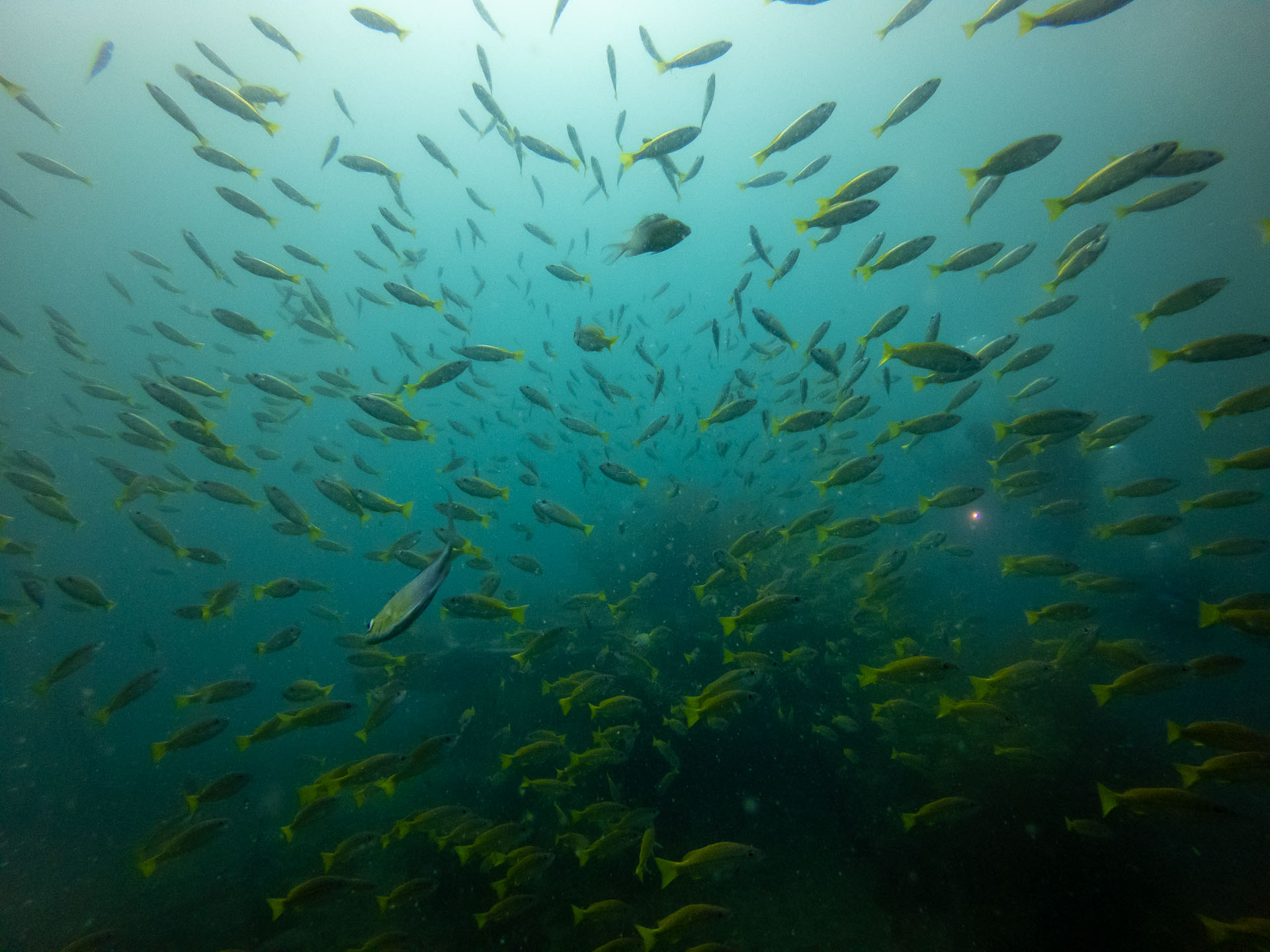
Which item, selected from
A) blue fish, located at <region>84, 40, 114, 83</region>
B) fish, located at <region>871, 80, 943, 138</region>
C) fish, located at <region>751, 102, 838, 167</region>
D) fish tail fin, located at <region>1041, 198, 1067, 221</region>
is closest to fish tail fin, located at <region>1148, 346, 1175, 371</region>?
fish tail fin, located at <region>1041, 198, 1067, 221</region>

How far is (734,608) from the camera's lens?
10.5 m

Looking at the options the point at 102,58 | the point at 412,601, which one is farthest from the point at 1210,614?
the point at 102,58

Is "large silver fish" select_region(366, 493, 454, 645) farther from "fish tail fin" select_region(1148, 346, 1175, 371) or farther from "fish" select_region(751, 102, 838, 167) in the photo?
"fish tail fin" select_region(1148, 346, 1175, 371)

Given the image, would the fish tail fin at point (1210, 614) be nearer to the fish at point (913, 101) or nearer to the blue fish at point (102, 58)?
the fish at point (913, 101)

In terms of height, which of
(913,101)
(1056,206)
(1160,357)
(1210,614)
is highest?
(913,101)

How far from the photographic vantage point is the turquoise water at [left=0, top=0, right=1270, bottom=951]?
Result: 232 inches

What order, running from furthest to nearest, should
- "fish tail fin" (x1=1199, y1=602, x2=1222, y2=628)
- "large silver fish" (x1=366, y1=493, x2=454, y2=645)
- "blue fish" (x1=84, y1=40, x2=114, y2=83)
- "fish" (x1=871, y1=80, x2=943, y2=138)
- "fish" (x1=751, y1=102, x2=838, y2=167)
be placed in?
"blue fish" (x1=84, y1=40, x2=114, y2=83)
"fish" (x1=871, y1=80, x2=943, y2=138)
"fish" (x1=751, y1=102, x2=838, y2=167)
"fish tail fin" (x1=1199, y1=602, x2=1222, y2=628)
"large silver fish" (x1=366, y1=493, x2=454, y2=645)

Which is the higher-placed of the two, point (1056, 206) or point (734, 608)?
point (1056, 206)

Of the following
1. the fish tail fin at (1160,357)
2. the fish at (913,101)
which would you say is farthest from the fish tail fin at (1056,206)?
the fish tail fin at (1160,357)

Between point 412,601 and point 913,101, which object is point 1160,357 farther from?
point 412,601

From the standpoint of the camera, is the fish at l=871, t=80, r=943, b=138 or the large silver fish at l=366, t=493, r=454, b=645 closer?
the large silver fish at l=366, t=493, r=454, b=645

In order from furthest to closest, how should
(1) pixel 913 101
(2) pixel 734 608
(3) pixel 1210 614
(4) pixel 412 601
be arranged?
(2) pixel 734 608, (1) pixel 913 101, (3) pixel 1210 614, (4) pixel 412 601

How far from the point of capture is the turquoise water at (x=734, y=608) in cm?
590

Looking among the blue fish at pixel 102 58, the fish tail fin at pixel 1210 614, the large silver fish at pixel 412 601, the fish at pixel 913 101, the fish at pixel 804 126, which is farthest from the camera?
the blue fish at pixel 102 58
